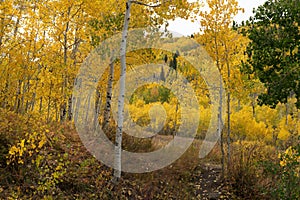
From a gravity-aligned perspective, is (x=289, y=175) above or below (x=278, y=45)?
below

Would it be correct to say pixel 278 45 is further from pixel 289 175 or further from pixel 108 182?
pixel 108 182

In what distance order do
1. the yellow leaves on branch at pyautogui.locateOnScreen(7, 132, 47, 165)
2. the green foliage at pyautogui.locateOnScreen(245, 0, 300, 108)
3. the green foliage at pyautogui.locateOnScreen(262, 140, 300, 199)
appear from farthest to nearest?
the green foliage at pyautogui.locateOnScreen(262, 140, 300, 199)
the green foliage at pyautogui.locateOnScreen(245, 0, 300, 108)
the yellow leaves on branch at pyautogui.locateOnScreen(7, 132, 47, 165)

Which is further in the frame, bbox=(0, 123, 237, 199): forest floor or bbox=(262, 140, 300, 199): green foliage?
bbox=(0, 123, 237, 199): forest floor

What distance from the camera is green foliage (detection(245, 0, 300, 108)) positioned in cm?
542

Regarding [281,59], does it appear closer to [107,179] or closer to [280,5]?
[280,5]

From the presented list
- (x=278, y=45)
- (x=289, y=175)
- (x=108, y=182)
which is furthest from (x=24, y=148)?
(x=289, y=175)

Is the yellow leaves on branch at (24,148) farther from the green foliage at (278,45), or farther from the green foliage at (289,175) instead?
the green foliage at (289,175)

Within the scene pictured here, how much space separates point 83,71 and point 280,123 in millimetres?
16896

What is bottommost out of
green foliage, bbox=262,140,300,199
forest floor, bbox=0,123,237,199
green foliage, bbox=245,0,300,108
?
forest floor, bbox=0,123,237,199

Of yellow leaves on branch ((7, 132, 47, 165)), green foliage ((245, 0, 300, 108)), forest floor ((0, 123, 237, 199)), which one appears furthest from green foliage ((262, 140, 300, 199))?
yellow leaves on branch ((7, 132, 47, 165))

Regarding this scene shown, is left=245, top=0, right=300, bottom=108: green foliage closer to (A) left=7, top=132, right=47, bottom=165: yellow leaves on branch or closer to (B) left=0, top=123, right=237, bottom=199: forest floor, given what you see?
→ (B) left=0, top=123, right=237, bottom=199: forest floor

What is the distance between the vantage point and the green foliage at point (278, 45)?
542 cm

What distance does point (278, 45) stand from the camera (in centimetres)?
549

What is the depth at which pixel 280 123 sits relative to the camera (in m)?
23.0
